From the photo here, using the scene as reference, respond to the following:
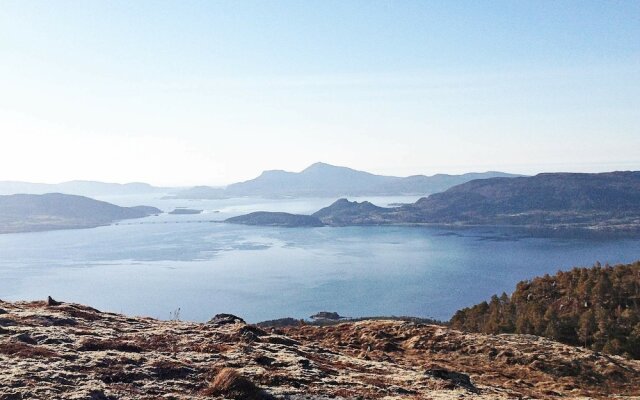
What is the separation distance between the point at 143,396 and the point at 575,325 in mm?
60067

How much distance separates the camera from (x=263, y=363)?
1869 cm

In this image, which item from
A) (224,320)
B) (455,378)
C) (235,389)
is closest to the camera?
(235,389)

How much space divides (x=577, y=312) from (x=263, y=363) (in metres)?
59.0

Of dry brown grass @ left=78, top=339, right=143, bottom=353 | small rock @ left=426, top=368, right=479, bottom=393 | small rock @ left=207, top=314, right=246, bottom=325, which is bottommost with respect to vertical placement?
small rock @ left=426, top=368, right=479, bottom=393

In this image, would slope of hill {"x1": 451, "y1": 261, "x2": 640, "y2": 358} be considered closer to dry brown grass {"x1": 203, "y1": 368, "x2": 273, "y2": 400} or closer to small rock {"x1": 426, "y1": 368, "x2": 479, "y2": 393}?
small rock {"x1": 426, "y1": 368, "x2": 479, "y2": 393}

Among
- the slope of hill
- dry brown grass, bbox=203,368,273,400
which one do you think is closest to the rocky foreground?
dry brown grass, bbox=203,368,273,400

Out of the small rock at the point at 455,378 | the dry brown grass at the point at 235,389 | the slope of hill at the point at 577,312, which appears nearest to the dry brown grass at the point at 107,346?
the dry brown grass at the point at 235,389

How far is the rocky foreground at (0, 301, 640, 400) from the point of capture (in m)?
14.2

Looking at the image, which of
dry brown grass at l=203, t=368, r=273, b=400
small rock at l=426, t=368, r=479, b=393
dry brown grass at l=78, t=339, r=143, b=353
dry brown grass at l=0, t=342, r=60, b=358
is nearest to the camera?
dry brown grass at l=203, t=368, r=273, b=400

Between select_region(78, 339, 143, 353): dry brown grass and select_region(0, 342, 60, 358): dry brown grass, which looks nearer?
select_region(0, 342, 60, 358): dry brown grass

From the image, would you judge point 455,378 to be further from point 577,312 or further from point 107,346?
point 577,312

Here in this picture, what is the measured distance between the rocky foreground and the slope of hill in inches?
1066

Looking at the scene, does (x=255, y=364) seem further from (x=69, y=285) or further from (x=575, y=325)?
(x=69, y=285)

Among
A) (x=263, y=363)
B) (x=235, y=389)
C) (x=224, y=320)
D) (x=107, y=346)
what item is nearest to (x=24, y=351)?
(x=107, y=346)
